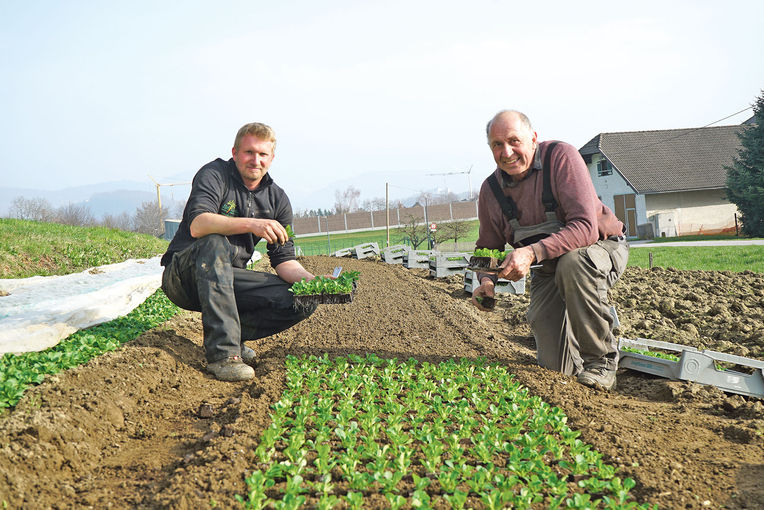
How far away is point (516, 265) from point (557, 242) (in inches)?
18.2

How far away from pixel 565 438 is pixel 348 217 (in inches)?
2152

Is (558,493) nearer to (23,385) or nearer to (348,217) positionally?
(23,385)

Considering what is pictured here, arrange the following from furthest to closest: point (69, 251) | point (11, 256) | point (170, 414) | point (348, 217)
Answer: point (348, 217), point (69, 251), point (11, 256), point (170, 414)

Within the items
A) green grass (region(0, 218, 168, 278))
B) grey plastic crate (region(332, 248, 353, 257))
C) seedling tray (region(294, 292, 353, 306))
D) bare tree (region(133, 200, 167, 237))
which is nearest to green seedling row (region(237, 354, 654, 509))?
seedling tray (region(294, 292, 353, 306))

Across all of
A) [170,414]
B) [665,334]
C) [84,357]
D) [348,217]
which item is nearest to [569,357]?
[665,334]

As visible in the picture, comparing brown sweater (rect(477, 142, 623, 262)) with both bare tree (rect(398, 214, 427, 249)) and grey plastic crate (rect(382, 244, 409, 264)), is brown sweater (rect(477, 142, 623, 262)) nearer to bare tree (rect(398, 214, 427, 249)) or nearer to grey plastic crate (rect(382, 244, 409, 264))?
grey plastic crate (rect(382, 244, 409, 264))

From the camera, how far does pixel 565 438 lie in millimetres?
2855

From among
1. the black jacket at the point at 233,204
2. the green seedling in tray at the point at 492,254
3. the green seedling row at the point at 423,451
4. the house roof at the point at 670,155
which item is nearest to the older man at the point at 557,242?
the green seedling in tray at the point at 492,254

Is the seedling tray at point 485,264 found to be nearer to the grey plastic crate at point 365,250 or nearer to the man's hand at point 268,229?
the man's hand at point 268,229

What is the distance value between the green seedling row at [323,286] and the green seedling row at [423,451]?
66cm

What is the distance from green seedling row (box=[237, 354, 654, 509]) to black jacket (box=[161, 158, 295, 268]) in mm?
1359

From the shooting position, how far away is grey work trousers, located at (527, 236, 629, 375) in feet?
13.5

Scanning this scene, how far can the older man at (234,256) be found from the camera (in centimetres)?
415

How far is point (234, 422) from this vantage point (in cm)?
307
